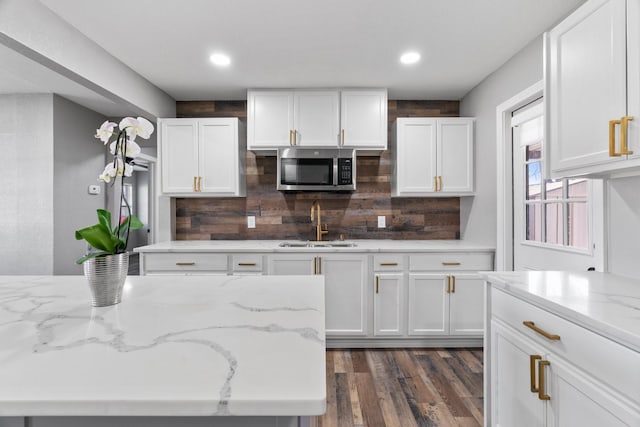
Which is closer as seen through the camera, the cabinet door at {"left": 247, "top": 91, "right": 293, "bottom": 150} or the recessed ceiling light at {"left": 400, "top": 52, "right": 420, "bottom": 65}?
the recessed ceiling light at {"left": 400, "top": 52, "right": 420, "bottom": 65}

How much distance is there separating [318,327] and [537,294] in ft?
3.03

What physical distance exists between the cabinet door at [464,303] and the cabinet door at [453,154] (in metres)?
0.85

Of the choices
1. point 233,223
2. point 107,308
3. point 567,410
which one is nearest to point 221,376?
point 107,308

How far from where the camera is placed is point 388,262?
111 inches

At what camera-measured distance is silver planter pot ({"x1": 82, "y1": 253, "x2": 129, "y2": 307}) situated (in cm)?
98

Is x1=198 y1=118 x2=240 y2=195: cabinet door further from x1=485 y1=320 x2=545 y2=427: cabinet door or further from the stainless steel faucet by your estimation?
x1=485 y1=320 x2=545 y2=427: cabinet door

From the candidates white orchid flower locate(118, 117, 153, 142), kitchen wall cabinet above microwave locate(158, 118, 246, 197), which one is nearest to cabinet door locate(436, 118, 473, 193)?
kitchen wall cabinet above microwave locate(158, 118, 246, 197)

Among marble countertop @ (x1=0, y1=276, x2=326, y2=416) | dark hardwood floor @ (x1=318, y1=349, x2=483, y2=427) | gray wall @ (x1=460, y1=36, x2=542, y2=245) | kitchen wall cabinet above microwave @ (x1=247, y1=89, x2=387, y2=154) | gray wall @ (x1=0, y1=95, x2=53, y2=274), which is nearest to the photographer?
marble countertop @ (x1=0, y1=276, x2=326, y2=416)

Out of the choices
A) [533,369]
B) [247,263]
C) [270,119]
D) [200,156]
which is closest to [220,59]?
[270,119]

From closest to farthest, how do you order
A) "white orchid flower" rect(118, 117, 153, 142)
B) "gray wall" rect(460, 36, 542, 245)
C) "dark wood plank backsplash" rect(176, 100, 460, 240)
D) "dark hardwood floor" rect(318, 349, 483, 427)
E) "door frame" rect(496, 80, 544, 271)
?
"white orchid flower" rect(118, 117, 153, 142) < "dark hardwood floor" rect(318, 349, 483, 427) < "gray wall" rect(460, 36, 542, 245) < "door frame" rect(496, 80, 544, 271) < "dark wood plank backsplash" rect(176, 100, 460, 240)

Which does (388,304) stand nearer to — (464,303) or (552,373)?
(464,303)

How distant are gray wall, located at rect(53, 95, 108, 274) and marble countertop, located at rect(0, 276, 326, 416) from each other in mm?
3157

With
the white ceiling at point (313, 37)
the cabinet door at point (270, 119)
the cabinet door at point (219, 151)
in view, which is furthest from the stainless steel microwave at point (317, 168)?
the white ceiling at point (313, 37)

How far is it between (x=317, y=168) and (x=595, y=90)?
81.7 inches
